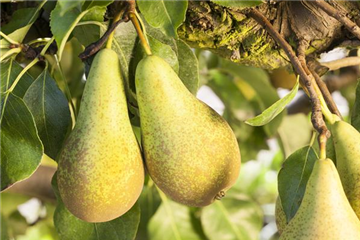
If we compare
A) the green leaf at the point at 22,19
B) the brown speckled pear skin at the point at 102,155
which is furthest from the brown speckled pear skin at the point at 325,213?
the green leaf at the point at 22,19

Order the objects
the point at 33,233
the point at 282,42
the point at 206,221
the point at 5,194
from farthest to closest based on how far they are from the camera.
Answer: the point at 33,233 < the point at 5,194 < the point at 206,221 < the point at 282,42

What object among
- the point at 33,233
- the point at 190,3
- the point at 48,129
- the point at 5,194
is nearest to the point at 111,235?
the point at 48,129

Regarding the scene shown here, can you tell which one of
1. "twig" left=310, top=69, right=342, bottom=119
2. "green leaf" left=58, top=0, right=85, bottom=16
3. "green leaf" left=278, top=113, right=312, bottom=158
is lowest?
"green leaf" left=278, top=113, right=312, bottom=158

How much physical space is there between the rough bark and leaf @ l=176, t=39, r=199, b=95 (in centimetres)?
3

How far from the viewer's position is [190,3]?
2.55 ft

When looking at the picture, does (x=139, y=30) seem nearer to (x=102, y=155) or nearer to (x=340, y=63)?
→ (x=102, y=155)

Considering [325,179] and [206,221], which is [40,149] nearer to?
[325,179]

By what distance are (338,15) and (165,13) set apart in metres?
0.20

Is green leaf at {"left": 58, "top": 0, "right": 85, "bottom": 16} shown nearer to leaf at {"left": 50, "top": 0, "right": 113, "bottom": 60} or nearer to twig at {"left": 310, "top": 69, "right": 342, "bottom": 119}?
leaf at {"left": 50, "top": 0, "right": 113, "bottom": 60}

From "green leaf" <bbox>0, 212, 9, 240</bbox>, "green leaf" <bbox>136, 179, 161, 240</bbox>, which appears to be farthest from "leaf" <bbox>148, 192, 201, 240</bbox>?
"green leaf" <bbox>0, 212, 9, 240</bbox>

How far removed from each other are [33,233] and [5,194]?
453 millimetres

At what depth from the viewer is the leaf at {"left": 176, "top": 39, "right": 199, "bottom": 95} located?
2.64 feet

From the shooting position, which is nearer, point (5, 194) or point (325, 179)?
point (325, 179)

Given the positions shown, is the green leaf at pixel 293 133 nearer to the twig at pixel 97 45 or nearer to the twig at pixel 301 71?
the twig at pixel 301 71
